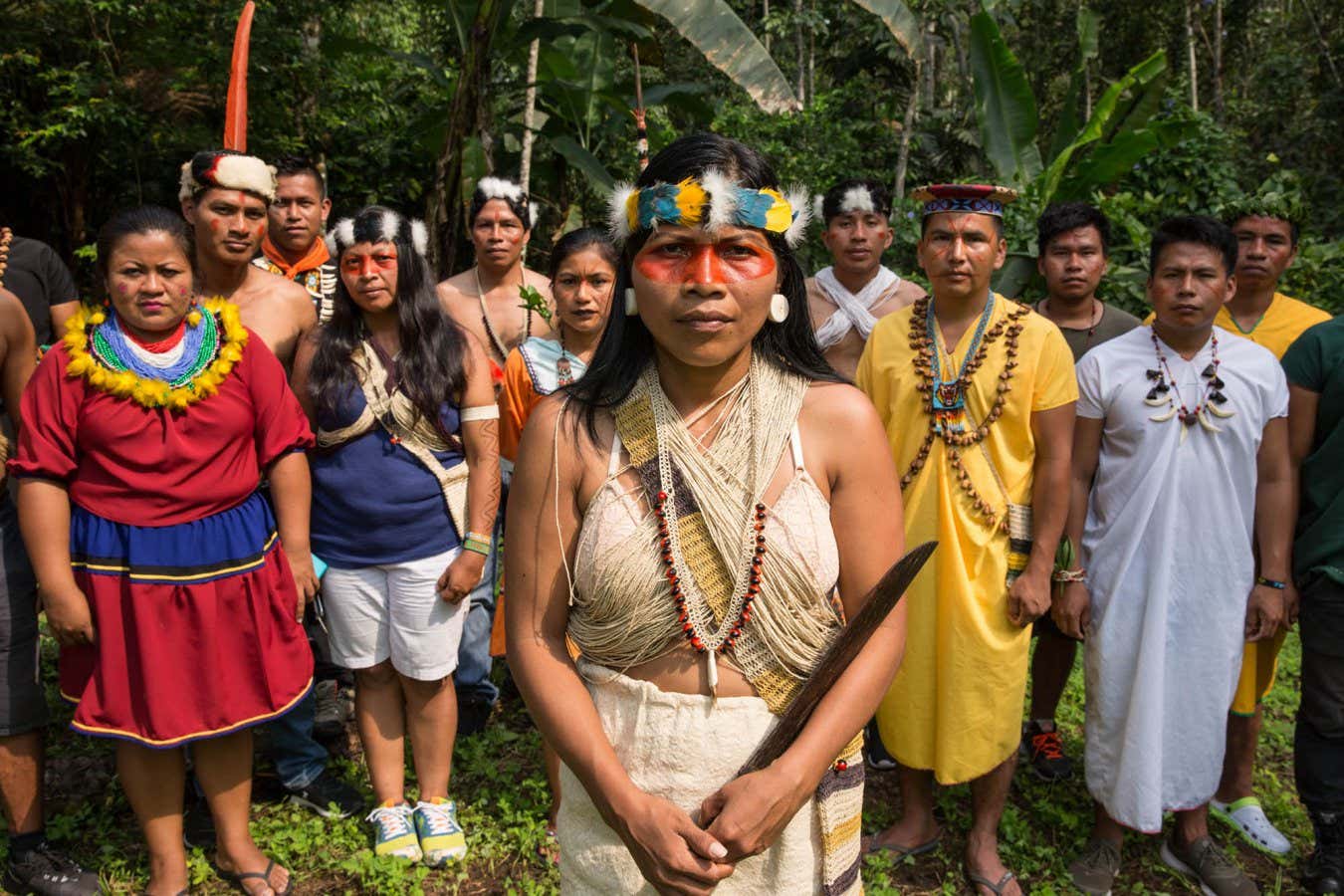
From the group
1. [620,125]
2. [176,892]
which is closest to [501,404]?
[176,892]

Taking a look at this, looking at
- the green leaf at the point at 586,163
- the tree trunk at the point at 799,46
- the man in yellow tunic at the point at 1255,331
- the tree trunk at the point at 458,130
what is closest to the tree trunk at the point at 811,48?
the tree trunk at the point at 799,46

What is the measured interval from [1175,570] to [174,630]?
3289 millimetres

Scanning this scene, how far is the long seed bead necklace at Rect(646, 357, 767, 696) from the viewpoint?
1.72 m


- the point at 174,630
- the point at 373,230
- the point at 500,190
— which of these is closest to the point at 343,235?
the point at 373,230

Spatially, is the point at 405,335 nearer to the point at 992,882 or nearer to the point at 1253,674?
the point at 992,882

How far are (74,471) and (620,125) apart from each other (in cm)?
716

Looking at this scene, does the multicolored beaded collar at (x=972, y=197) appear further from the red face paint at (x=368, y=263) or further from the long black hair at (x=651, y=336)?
the red face paint at (x=368, y=263)

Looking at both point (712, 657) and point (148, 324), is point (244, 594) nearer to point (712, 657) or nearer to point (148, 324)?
point (148, 324)

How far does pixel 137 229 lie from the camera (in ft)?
9.61

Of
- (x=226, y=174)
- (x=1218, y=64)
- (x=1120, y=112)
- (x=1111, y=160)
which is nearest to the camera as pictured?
(x=226, y=174)

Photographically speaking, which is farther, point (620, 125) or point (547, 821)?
point (620, 125)

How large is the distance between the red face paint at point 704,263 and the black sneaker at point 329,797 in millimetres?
2894

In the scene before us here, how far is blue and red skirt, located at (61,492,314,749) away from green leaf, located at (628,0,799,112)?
4112 millimetres

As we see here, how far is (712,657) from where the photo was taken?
1.74m
